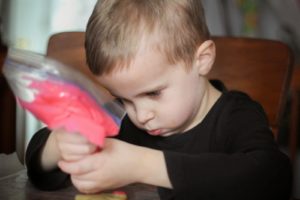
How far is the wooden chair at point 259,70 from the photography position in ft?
3.42

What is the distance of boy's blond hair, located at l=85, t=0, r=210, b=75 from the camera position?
2.17ft

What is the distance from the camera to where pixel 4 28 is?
5.75ft

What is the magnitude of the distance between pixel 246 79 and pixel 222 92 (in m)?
0.28

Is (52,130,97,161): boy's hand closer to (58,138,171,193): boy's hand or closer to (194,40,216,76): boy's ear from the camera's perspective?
(58,138,171,193): boy's hand

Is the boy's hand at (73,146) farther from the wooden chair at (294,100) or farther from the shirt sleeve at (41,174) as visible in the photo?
the wooden chair at (294,100)

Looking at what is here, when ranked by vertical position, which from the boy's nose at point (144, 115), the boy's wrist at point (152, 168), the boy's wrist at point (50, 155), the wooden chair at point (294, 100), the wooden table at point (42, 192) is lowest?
the wooden chair at point (294, 100)

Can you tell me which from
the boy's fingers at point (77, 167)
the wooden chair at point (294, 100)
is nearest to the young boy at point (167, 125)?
the boy's fingers at point (77, 167)

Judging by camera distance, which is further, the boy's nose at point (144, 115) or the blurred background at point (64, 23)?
the blurred background at point (64, 23)

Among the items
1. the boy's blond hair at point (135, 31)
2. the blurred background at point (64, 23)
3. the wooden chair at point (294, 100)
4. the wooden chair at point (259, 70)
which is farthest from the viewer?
the blurred background at point (64, 23)

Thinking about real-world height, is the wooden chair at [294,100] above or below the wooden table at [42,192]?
below

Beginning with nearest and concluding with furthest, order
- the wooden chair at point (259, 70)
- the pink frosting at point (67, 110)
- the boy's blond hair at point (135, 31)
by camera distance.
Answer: the pink frosting at point (67, 110) → the boy's blond hair at point (135, 31) → the wooden chair at point (259, 70)

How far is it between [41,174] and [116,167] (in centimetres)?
25

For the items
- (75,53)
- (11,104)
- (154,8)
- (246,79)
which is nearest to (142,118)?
(154,8)

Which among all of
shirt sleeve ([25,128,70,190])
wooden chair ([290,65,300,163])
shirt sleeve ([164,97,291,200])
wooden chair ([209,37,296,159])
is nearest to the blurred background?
wooden chair ([290,65,300,163])
